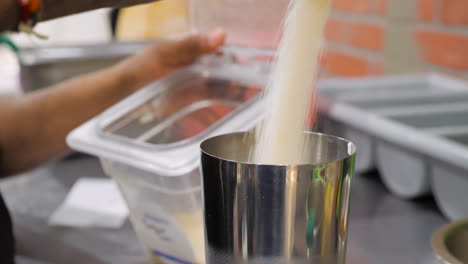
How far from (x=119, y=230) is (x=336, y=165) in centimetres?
54

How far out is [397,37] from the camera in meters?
1.34

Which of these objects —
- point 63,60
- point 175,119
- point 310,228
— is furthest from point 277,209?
point 63,60

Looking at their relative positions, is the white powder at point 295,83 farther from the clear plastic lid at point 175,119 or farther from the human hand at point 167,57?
the human hand at point 167,57

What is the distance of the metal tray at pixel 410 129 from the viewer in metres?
0.75

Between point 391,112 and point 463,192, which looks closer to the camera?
point 463,192

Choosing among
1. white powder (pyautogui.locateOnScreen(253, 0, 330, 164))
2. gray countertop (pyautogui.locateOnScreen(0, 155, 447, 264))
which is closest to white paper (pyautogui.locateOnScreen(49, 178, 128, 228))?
gray countertop (pyautogui.locateOnScreen(0, 155, 447, 264))

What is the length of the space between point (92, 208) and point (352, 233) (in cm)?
42

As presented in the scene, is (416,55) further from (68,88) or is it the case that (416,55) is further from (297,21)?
(297,21)

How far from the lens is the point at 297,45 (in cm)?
45

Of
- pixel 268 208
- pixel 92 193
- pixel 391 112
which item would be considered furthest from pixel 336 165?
pixel 92 193

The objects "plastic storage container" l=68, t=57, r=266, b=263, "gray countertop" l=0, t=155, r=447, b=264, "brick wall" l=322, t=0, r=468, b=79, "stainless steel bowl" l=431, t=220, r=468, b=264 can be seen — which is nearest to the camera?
"stainless steel bowl" l=431, t=220, r=468, b=264

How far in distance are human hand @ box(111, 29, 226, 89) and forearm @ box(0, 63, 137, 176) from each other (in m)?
0.02

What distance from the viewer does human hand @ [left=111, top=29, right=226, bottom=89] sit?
2.98 feet

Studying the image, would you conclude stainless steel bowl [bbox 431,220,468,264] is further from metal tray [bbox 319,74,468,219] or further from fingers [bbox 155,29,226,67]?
fingers [bbox 155,29,226,67]
